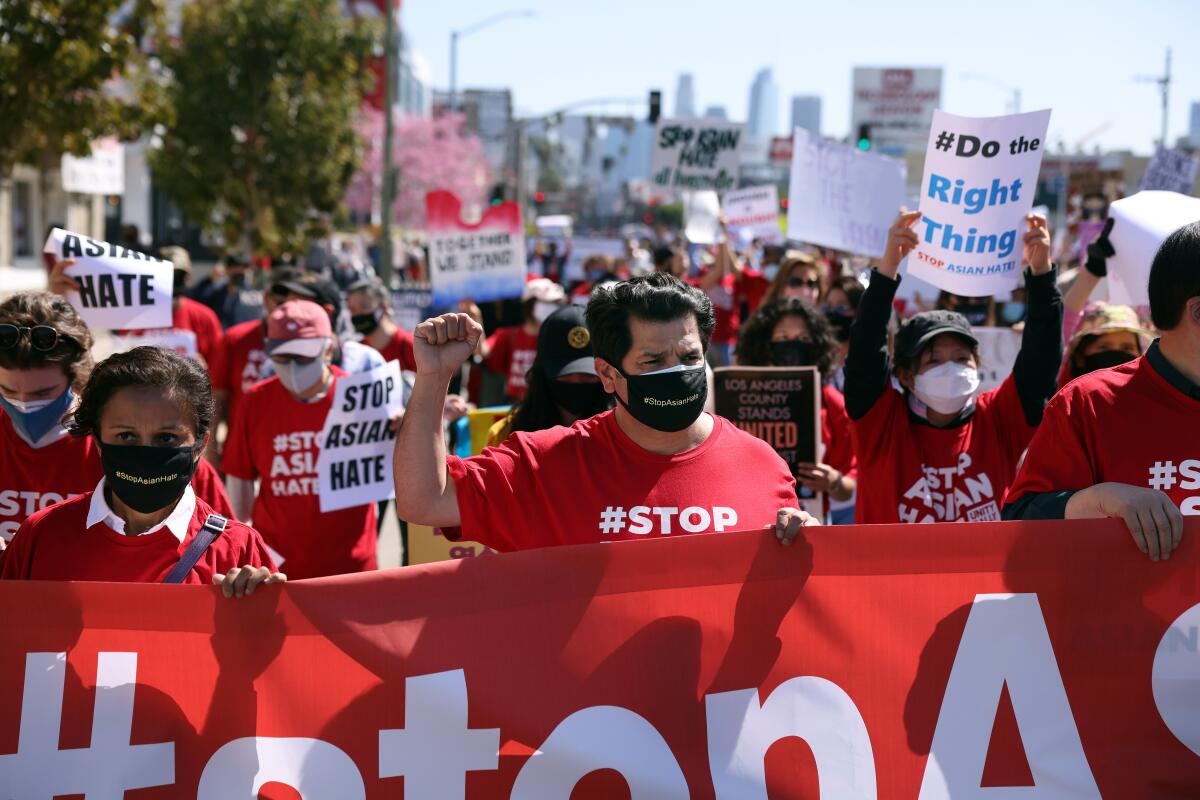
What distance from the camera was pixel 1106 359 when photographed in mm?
4367

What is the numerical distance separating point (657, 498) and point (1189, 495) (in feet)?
3.96

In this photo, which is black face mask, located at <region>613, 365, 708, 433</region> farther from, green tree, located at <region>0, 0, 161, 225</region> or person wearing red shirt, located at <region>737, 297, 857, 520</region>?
green tree, located at <region>0, 0, 161, 225</region>

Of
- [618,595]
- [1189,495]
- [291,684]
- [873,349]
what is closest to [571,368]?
[873,349]

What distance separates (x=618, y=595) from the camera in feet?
9.85

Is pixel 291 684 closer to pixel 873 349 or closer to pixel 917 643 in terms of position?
pixel 917 643

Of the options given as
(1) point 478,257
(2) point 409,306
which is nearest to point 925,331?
(1) point 478,257

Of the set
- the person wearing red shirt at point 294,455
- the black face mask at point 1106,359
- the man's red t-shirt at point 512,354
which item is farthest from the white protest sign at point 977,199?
the man's red t-shirt at point 512,354

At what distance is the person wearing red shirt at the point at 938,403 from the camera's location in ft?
13.7

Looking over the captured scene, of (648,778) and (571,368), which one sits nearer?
(648,778)

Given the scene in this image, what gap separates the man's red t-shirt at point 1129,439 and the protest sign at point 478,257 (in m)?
6.35

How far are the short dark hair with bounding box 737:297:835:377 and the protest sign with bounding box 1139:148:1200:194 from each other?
264 inches

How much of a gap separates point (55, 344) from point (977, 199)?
139 inches

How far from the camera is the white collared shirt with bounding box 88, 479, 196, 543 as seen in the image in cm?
311

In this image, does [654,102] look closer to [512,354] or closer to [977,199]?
[512,354]
